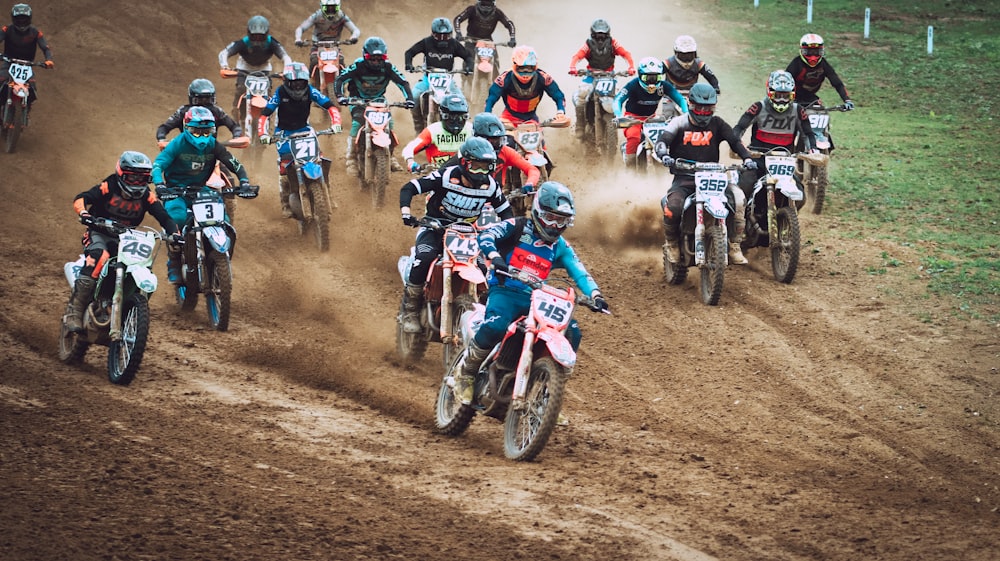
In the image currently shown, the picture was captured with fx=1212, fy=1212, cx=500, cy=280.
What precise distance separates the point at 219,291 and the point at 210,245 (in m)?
0.53

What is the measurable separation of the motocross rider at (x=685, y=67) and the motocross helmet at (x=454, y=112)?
526 cm

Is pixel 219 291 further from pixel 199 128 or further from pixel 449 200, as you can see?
pixel 449 200

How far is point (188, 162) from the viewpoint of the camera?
13703 millimetres

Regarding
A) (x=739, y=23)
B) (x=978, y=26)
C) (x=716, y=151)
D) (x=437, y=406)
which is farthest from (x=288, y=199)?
(x=978, y=26)

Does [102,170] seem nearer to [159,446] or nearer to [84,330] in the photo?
[84,330]

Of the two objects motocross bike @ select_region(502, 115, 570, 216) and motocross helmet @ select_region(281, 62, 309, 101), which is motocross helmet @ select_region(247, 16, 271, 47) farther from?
motocross bike @ select_region(502, 115, 570, 216)

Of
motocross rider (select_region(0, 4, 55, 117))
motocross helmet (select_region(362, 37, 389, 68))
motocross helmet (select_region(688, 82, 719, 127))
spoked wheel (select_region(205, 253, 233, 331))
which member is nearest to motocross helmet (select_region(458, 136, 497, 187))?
spoked wheel (select_region(205, 253, 233, 331))

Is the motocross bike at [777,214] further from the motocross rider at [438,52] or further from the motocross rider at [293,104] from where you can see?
the motocross rider at [438,52]

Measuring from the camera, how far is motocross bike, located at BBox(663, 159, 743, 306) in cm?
1428

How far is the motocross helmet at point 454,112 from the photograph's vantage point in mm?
14594

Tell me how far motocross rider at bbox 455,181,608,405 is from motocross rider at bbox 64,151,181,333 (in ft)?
12.6

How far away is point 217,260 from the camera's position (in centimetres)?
1321

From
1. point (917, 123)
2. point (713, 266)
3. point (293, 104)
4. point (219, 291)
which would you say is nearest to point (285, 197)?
point (293, 104)

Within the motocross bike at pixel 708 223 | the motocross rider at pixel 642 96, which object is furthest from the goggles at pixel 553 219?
the motocross rider at pixel 642 96
